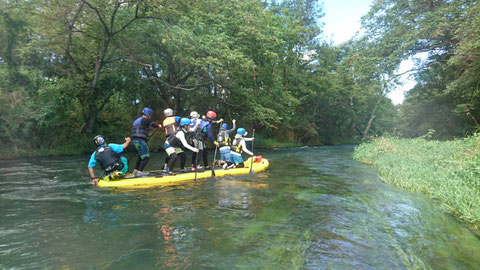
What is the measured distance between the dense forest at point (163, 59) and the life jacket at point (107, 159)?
259 inches

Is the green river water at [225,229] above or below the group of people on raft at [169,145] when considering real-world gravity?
below

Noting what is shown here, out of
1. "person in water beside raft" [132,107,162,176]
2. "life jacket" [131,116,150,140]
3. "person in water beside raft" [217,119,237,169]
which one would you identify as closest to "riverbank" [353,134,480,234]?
"person in water beside raft" [217,119,237,169]

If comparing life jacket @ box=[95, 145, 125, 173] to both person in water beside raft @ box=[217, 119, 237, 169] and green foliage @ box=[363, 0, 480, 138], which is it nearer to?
person in water beside raft @ box=[217, 119, 237, 169]

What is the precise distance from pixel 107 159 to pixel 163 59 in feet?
38.9

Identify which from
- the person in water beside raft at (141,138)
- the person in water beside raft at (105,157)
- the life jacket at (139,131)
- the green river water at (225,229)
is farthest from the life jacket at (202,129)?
the person in water beside raft at (105,157)

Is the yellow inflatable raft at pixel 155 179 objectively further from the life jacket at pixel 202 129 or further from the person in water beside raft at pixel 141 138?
the life jacket at pixel 202 129

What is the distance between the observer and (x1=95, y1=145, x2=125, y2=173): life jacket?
682cm

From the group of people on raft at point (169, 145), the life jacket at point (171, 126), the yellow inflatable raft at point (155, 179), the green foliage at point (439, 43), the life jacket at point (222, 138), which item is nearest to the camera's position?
the group of people on raft at point (169, 145)

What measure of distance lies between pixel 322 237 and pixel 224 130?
6344 mm

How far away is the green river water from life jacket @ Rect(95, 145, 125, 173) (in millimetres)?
620

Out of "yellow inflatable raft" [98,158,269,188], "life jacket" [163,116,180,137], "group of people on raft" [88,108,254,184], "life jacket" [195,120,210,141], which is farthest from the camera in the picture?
"life jacket" [195,120,210,141]

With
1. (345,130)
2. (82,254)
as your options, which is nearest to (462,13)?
(82,254)

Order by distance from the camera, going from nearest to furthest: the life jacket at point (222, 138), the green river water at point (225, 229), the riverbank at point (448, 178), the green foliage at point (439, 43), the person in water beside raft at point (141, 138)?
the green river water at point (225, 229) < the riverbank at point (448, 178) < the person in water beside raft at point (141, 138) < the life jacket at point (222, 138) < the green foliage at point (439, 43)

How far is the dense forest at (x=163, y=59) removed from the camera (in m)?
13.1
